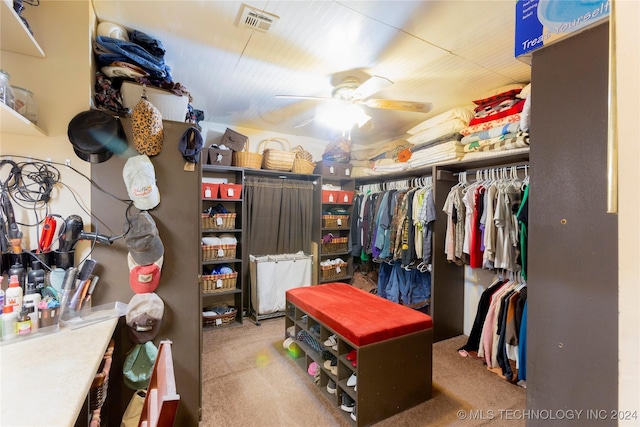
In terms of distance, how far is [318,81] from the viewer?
2.37m

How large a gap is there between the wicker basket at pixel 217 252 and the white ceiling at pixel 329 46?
5.32ft

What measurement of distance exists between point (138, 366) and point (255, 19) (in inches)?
83.6

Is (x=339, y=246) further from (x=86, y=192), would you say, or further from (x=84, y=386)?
(x=84, y=386)

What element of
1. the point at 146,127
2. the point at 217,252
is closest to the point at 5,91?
the point at 146,127

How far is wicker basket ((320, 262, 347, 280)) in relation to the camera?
391 centimetres

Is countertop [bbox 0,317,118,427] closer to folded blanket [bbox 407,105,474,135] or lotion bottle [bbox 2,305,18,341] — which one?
lotion bottle [bbox 2,305,18,341]

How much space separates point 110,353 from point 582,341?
1.93 meters

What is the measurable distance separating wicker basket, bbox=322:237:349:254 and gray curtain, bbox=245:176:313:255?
0.25 m

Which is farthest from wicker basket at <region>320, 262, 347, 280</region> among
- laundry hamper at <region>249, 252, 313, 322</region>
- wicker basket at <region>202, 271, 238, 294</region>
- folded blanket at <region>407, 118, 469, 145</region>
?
folded blanket at <region>407, 118, 469, 145</region>

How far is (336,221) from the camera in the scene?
13.3ft

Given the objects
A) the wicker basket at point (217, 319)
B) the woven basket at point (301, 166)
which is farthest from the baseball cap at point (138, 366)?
the woven basket at point (301, 166)

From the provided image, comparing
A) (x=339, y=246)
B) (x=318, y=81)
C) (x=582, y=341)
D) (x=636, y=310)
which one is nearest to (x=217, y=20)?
(x=318, y=81)

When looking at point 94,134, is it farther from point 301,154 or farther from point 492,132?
point 492,132

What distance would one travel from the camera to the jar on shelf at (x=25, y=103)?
1.27 m
